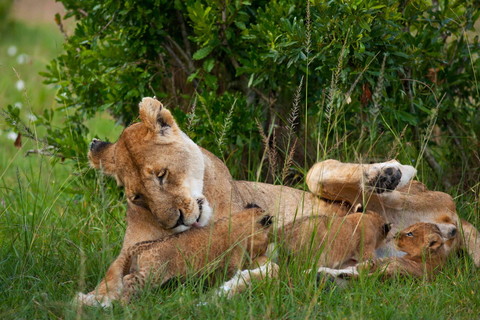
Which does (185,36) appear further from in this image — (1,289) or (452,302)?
(452,302)

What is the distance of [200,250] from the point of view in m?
4.07

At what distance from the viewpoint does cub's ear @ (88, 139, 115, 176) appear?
15.4 ft

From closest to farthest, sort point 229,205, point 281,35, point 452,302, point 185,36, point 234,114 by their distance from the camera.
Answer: point 452,302 → point 229,205 → point 281,35 → point 234,114 → point 185,36

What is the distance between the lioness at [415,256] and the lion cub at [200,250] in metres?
0.40

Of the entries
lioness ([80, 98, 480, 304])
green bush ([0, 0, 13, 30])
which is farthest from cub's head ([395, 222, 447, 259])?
green bush ([0, 0, 13, 30])

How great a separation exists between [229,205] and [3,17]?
425 inches

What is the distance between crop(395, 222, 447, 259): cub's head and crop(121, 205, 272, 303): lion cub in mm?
909

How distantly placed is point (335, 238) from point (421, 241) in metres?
0.56

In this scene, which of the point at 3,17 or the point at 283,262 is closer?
the point at 283,262

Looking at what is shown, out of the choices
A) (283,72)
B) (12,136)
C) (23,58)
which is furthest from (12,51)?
(283,72)

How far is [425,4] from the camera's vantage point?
17.6 ft


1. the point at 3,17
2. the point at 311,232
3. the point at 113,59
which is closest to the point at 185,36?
the point at 113,59

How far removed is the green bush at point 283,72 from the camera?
520 centimetres

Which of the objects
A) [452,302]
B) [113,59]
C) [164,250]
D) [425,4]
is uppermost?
[425,4]
